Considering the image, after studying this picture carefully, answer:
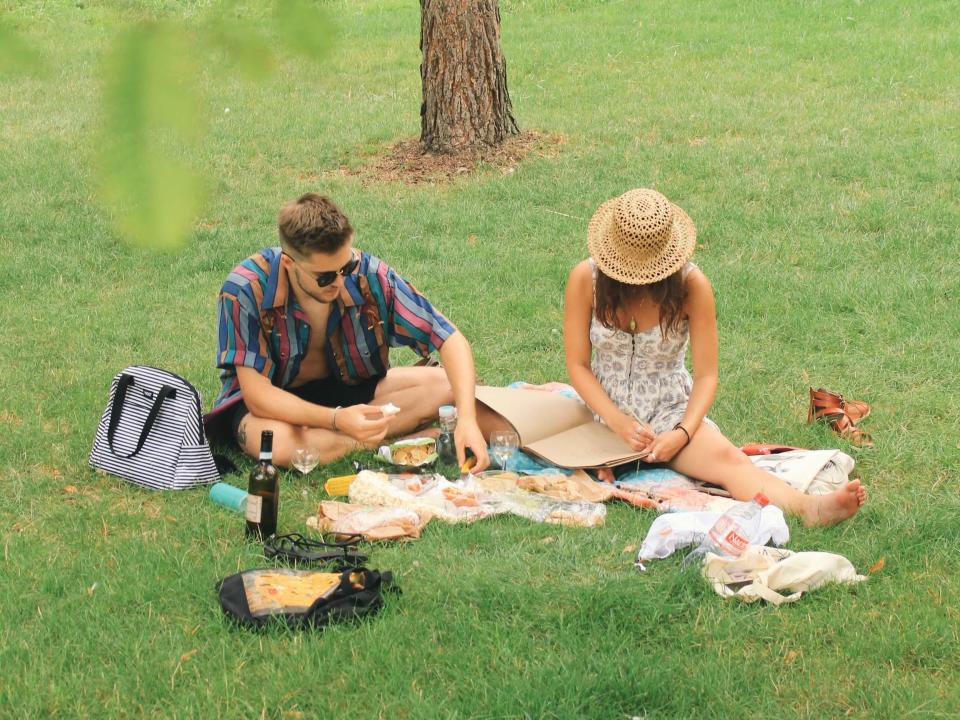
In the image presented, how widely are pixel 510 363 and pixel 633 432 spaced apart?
52.7 inches

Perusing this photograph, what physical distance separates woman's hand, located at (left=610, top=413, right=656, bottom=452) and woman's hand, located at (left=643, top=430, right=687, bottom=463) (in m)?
0.03

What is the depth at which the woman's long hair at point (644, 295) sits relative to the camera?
4.43 metres

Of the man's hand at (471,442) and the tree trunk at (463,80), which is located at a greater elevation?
the tree trunk at (463,80)

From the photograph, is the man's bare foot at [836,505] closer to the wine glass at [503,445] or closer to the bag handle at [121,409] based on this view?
the wine glass at [503,445]

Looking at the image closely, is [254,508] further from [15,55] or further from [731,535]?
[15,55]

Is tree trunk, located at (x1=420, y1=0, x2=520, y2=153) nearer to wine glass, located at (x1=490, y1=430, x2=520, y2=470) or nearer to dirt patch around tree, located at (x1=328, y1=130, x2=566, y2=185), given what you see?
dirt patch around tree, located at (x1=328, y1=130, x2=566, y2=185)

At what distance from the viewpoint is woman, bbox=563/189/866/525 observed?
4.34 m

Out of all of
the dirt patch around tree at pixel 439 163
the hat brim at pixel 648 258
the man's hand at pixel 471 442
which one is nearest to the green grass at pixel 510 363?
the dirt patch around tree at pixel 439 163

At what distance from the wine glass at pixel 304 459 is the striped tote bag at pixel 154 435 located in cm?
30

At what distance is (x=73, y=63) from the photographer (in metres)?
1.21

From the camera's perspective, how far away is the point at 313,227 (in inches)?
163

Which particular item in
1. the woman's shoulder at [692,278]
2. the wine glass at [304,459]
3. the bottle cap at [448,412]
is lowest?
the wine glass at [304,459]

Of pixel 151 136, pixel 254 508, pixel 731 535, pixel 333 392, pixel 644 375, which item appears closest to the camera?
pixel 151 136

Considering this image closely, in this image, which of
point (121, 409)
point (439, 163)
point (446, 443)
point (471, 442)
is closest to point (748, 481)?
point (471, 442)
